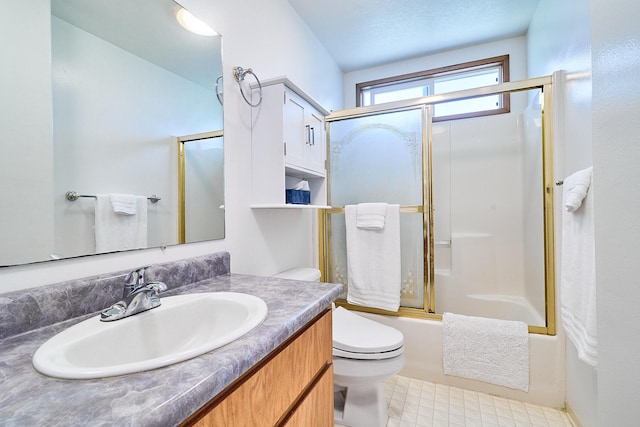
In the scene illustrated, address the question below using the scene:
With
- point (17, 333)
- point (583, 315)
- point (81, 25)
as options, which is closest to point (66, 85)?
point (81, 25)

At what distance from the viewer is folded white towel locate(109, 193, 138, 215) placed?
857mm

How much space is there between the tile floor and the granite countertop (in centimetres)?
130

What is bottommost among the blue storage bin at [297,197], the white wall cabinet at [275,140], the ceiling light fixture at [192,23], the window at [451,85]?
the blue storage bin at [297,197]

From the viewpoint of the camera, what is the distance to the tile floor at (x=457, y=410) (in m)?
1.46

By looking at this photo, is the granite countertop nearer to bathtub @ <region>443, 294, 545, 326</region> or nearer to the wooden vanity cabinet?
the wooden vanity cabinet

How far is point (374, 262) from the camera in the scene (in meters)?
1.97

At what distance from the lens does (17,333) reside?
0.60 metres

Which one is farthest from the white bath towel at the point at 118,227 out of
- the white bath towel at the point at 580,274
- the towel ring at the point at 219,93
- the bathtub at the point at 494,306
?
the bathtub at the point at 494,306

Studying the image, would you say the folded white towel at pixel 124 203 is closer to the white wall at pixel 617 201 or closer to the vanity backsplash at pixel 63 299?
the vanity backsplash at pixel 63 299

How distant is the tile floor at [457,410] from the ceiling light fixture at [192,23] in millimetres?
1961

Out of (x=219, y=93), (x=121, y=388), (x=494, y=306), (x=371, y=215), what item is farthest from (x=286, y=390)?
(x=494, y=306)

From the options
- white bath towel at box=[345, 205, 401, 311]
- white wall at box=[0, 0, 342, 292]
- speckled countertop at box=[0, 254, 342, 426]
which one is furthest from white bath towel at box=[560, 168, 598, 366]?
white wall at box=[0, 0, 342, 292]

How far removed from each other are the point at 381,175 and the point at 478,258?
1.16 meters

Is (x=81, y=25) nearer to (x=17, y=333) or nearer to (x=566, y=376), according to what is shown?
(x=17, y=333)
